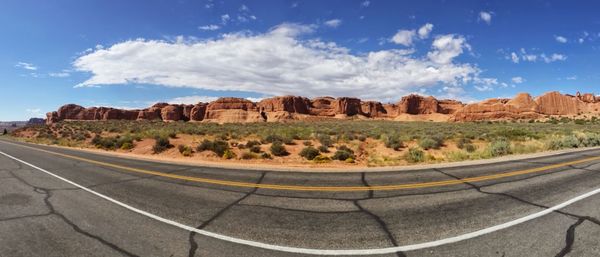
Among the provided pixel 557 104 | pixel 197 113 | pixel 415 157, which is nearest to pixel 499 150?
pixel 415 157

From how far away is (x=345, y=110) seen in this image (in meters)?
137

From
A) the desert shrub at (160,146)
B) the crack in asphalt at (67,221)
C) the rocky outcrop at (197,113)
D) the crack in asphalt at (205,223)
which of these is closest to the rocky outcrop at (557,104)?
the desert shrub at (160,146)

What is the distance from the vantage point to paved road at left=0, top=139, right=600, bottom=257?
4.71 metres

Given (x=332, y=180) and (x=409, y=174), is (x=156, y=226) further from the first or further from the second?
(x=409, y=174)

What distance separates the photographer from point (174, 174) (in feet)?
38.4

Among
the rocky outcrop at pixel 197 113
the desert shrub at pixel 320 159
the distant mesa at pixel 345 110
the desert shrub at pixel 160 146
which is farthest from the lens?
the rocky outcrop at pixel 197 113

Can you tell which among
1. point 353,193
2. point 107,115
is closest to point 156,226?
point 353,193

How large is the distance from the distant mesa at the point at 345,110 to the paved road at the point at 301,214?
10717 cm

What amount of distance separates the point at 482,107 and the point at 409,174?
124 metres

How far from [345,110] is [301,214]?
133 metres

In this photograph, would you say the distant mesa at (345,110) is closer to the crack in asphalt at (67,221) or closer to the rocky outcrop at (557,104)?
the rocky outcrop at (557,104)

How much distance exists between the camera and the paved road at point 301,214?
4715 millimetres

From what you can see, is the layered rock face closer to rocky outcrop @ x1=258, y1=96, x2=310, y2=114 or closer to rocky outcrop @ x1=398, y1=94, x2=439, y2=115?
rocky outcrop @ x1=398, y1=94, x2=439, y2=115

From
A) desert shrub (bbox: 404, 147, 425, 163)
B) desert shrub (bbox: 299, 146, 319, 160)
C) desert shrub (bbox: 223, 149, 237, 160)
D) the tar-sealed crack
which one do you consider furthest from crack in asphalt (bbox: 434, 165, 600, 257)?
desert shrub (bbox: 223, 149, 237, 160)
